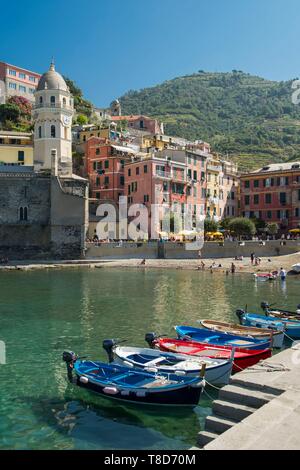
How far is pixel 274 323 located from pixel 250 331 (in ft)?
8.93

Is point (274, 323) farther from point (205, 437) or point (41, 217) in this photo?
point (41, 217)

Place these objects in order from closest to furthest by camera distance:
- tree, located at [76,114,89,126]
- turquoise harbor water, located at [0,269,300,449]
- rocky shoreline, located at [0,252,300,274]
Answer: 1. turquoise harbor water, located at [0,269,300,449]
2. rocky shoreline, located at [0,252,300,274]
3. tree, located at [76,114,89,126]

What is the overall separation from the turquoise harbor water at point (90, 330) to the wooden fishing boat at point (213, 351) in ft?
7.78

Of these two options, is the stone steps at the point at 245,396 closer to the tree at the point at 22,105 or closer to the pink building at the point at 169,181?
the pink building at the point at 169,181

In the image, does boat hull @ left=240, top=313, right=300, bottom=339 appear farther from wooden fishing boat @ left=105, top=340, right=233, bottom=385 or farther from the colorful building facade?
the colorful building facade

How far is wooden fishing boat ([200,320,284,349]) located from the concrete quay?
5.35m

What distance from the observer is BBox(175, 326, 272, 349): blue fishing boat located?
18.8 m

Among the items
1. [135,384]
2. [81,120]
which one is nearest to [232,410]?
[135,384]

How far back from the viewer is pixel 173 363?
661 inches

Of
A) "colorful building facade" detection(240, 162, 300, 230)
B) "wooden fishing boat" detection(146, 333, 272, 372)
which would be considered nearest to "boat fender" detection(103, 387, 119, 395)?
"wooden fishing boat" detection(146, 333, 272, 372)

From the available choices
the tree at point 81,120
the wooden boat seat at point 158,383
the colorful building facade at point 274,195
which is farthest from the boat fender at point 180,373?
the tree at point 81,120

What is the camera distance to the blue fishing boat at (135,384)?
558 inches

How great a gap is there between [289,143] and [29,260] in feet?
421
